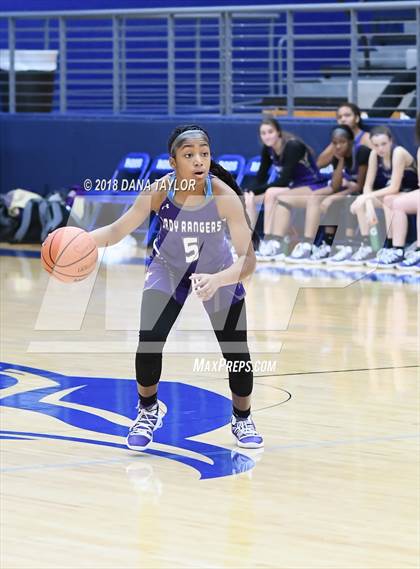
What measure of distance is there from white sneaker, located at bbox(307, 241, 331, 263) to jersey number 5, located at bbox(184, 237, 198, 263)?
758cm

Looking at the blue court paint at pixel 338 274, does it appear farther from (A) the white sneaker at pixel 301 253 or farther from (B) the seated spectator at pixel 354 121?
(B) the seated spectator at pixel 354 121

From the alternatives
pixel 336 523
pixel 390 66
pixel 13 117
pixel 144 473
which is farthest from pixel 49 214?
pixel 336 523

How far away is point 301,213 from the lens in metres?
14.4

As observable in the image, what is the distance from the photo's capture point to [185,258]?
591cm

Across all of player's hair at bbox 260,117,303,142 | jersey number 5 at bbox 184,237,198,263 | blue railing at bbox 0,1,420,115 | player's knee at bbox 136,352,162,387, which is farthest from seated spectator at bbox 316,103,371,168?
player's knee at bbox 136,352,162,387

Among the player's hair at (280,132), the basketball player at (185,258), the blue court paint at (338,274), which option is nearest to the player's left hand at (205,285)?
the basketball player at (185,258)

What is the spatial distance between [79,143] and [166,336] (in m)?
11.0

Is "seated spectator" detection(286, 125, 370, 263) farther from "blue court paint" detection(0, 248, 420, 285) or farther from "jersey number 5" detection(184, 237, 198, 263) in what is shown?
"jersey number 5" detection(184, 237, 198, 263)

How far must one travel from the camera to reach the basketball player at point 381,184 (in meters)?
13.0

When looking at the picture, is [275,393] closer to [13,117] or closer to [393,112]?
[393,112]

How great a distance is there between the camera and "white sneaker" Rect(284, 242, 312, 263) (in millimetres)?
13508

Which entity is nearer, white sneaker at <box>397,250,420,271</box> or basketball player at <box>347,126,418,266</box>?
white sneaker at <box>397,250,420,271</box>

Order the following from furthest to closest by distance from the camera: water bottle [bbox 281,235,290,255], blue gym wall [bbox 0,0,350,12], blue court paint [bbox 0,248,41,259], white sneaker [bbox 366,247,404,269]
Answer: blue gym wall [bbox 0,0,350,12] → blue court paint [bbox 0,248,41,259] → water bottle [bbox 281,235,290,255] → white sneaker [bbox 366,247,404,269]

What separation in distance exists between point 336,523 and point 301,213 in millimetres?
9760
